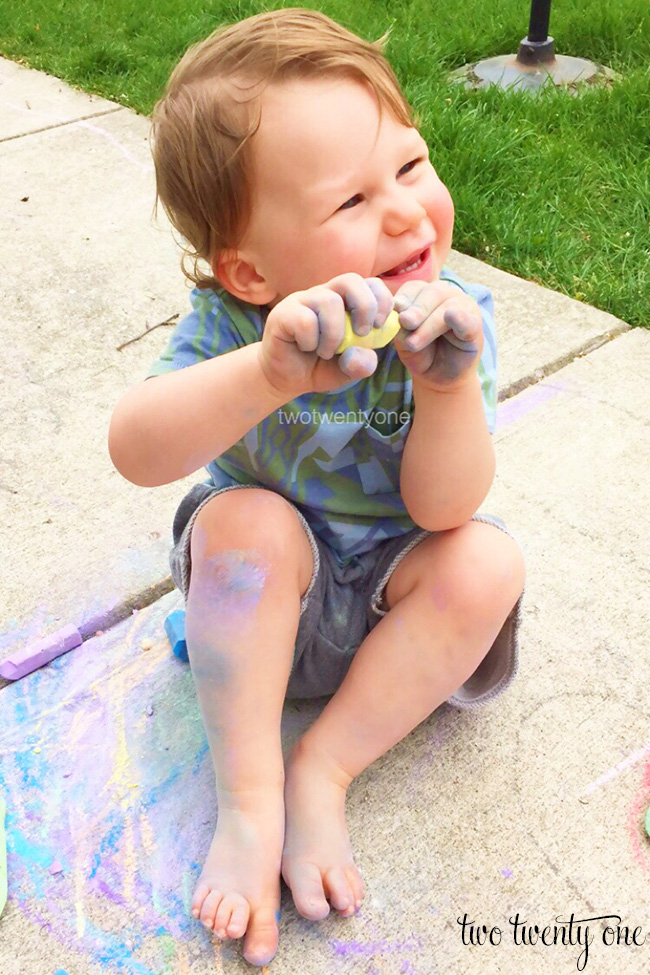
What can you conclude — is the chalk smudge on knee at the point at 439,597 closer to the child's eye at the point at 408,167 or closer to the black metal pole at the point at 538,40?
the child's eye at the point at 408,167

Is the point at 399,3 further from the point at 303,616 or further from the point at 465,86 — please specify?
the point at 303,616

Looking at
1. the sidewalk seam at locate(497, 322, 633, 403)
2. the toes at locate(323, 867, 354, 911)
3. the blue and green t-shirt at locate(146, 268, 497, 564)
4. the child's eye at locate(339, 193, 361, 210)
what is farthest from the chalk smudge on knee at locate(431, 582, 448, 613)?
the sidewalk seam at locate(497, 322, 633, 403)

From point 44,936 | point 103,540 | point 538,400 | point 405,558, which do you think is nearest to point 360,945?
point 44,936

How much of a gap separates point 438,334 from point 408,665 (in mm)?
485

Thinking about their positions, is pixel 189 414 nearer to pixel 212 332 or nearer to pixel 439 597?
pixel 212 332

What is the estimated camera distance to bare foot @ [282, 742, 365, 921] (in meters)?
1.33

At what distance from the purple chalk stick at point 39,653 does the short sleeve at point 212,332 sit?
0.51 m

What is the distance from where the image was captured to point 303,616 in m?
1.51

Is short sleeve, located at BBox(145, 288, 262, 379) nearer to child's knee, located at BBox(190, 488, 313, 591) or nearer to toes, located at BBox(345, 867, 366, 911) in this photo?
child's knee, located at BBox(190, 488, 313, 591)

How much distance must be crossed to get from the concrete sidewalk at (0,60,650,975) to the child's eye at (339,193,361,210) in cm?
78

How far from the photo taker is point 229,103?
1358 mm

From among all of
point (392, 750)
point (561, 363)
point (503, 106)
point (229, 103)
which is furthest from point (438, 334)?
point (503, 106)

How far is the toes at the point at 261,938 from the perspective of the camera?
4.22 feet

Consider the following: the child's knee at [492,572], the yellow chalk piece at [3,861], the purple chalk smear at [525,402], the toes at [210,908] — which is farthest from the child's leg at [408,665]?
the purple chalk smear at [525,402]
